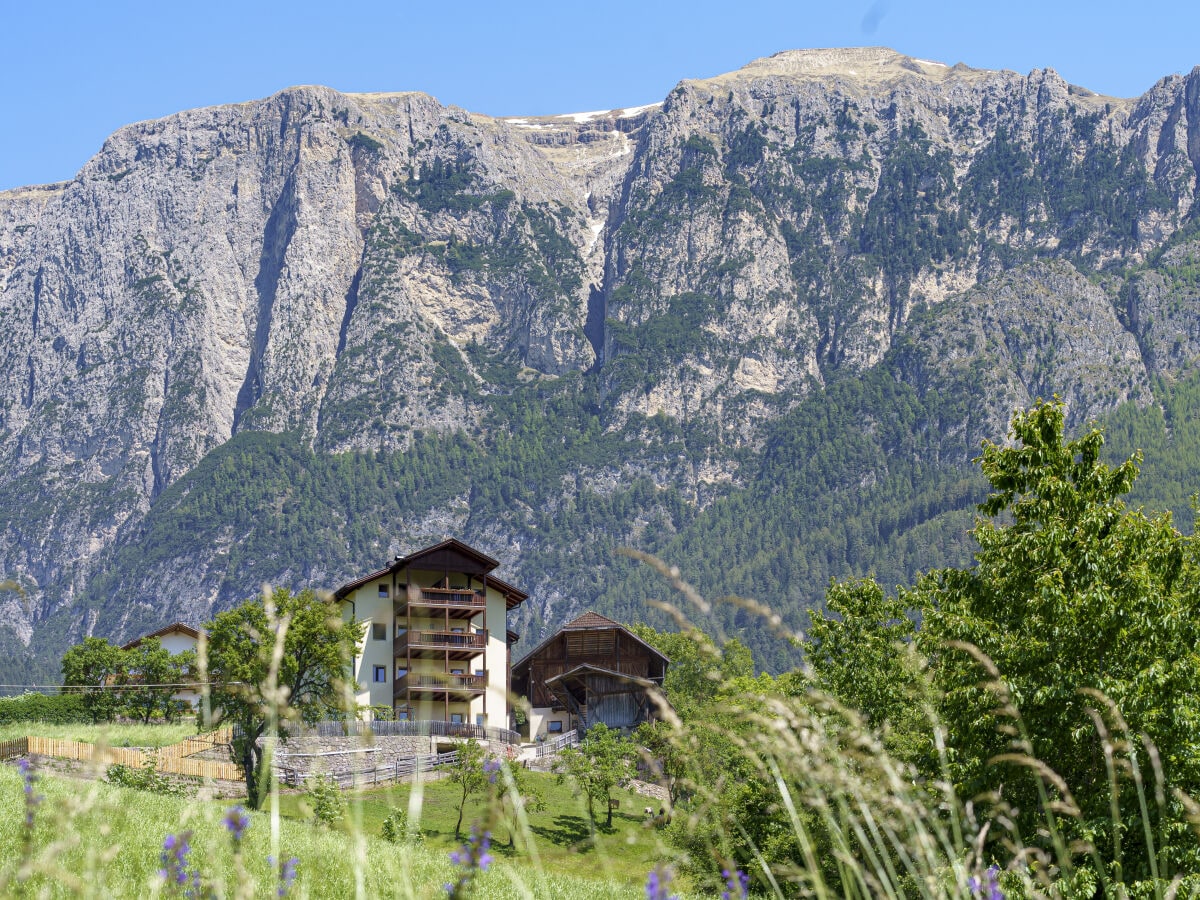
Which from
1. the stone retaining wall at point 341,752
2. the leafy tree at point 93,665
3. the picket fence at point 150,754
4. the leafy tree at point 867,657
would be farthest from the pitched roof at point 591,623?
the leafy tree at point 867,657

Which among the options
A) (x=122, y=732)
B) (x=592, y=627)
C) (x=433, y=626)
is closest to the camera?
(x=122, y=732)

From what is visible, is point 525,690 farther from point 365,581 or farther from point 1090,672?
point 1090,672

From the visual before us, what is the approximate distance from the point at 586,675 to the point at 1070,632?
82.3 meters

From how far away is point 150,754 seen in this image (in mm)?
44844

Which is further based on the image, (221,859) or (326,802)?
(326,802)

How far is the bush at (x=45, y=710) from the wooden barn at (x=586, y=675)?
37.4 meters

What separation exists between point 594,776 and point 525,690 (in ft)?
152

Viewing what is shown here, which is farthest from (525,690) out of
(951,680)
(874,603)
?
(951,680)

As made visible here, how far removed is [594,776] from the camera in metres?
63.7

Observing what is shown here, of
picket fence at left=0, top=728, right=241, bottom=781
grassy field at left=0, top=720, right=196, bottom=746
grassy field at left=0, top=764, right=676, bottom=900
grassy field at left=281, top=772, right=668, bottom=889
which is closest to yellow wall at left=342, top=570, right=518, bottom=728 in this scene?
grassy field at left=0, top=720, right=196, bottom=746

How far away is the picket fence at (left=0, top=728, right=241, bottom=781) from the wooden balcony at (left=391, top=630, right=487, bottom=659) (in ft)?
106

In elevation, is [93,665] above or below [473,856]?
above

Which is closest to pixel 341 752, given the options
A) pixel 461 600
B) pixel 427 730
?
pixel 427 730

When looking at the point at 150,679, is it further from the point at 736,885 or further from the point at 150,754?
the point at 736,885
